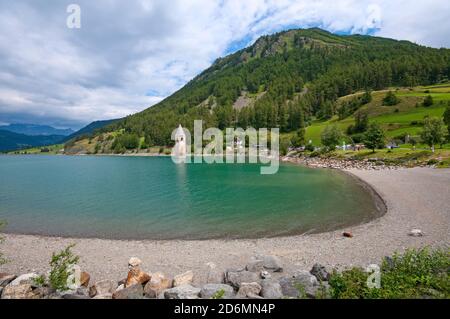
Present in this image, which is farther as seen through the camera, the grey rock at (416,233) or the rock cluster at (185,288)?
the grey rock at (416,233)

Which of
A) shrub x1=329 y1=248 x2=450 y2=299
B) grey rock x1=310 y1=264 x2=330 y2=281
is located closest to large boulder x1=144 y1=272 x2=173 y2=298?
grey rock x1=310 y1=264 x2=330 y2=281

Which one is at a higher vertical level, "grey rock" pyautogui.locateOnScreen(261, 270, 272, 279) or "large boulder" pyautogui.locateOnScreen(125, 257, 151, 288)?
"large boulder" pyautogui.locateOnScreen(125, 257, 151, 288)

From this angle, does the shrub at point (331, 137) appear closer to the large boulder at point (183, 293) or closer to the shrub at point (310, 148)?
the shrub at point (310, 148)

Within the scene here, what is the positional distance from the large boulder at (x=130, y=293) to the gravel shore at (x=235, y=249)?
3204 mm

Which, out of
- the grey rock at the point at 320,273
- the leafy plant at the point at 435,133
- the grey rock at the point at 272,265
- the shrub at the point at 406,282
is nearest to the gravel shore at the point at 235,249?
the grey rock at the point at 272,265

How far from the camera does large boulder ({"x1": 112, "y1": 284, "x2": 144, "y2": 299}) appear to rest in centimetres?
1081

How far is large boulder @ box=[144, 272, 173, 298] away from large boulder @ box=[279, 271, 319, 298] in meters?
4.92

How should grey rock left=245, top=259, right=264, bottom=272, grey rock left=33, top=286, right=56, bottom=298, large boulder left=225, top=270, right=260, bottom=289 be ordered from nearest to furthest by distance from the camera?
grey rock left=33, top=286, right=56, bottom=298, large boulder left=225, top=270, right=260, bottom=289, grey rock left=245, top=259, right=264, bottom=272

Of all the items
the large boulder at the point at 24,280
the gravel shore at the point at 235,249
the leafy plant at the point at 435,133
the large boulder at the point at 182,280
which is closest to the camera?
the large boulder at the point at 24,280

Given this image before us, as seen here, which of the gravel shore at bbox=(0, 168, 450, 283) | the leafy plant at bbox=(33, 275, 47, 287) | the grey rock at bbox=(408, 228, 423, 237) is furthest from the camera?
the grey rock at bbox=(408, 228, 423, 237)

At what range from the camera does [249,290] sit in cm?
1084

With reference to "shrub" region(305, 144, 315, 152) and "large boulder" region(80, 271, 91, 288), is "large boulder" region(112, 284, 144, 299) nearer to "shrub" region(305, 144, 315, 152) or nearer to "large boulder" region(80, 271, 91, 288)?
"large boulder" region(80, 271, 91, 288)

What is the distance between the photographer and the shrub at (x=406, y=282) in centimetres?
872

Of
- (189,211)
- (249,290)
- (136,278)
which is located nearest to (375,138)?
(189,211)
